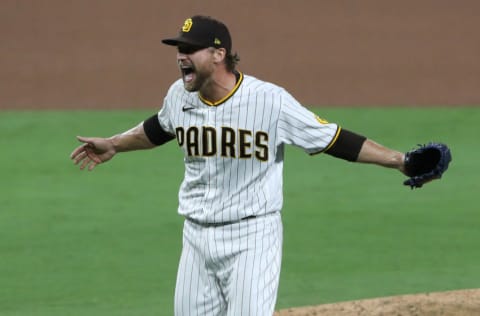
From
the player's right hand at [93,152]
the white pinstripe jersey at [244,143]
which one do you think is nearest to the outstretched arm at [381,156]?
the white pinstripe jersey at [244,143]

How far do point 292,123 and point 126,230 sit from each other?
4537 millimetres

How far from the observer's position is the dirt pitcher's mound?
633cm

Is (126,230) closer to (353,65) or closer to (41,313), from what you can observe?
(41,313)

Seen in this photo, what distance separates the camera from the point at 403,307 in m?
6.41

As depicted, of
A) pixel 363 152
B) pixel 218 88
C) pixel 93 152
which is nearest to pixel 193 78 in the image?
pixel 218 88

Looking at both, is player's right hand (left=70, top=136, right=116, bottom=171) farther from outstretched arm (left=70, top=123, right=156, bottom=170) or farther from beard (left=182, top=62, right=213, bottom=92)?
beard (left=182, top=62, right=213, bottom=92)

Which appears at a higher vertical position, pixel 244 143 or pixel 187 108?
pixel 187 108

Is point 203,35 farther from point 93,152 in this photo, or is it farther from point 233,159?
point 93,152

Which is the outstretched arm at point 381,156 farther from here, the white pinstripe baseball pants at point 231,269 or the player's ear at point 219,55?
the player's ear at point 219,55

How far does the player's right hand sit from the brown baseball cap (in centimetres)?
79

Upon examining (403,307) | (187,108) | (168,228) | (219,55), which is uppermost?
(219,55)

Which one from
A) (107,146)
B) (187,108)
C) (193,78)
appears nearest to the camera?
(193,78)

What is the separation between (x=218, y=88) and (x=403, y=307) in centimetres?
230

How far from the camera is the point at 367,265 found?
7949mm
